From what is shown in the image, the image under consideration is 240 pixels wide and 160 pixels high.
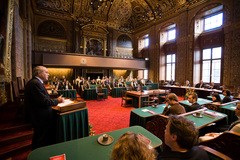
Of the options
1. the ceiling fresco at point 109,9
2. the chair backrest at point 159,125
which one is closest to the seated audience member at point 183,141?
the chair backrest at point 159,125

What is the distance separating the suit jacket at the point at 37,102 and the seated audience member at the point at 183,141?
171 centimetres

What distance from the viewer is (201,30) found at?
10.4m

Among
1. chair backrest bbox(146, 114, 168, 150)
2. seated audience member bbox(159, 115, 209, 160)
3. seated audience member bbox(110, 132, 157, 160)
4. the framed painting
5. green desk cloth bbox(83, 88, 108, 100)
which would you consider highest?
the framed painting

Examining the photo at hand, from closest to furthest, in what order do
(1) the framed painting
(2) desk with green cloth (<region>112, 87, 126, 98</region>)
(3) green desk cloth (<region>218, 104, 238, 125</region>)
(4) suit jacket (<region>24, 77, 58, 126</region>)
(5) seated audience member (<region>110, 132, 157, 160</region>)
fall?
(5) seated audience member (<region>110, 132, 157, 160</region>) → (4) suit jacket (<region>24, 77, 58, 126</region>) → (1) the framed painting → (3) green desk cloth (<region>218, 104, 238, 125</region>) → (2) desk with green cloth (<region>112, 87, 126, 98</region>)

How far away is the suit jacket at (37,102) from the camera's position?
1.85 meters

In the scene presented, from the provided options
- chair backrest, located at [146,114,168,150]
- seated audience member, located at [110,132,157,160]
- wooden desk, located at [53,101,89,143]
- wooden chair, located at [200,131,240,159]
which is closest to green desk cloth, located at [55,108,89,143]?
wooden desk, located at [53,101,89,143]

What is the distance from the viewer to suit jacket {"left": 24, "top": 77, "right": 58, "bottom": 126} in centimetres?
185

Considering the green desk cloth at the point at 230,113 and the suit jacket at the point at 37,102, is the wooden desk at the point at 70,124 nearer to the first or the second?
the suit jacket at the point at 37,102

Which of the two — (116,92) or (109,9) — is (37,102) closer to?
(116,92)

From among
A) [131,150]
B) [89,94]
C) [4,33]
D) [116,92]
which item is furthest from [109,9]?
[131,150]

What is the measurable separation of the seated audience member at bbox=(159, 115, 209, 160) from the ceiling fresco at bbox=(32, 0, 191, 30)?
1057cm

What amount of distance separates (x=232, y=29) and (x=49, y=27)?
16188 mm

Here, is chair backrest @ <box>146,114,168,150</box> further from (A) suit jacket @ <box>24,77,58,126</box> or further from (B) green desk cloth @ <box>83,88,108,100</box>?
(B) green desk cloth @ <box>83,88,108,100</box>

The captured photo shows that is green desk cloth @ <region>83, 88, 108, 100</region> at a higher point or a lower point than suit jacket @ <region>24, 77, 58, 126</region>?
lower
